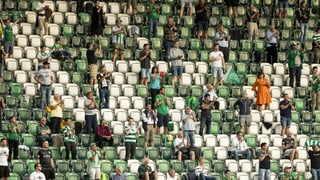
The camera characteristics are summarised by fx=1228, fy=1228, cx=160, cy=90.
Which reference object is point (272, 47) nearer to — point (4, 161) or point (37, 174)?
point (37, 174)

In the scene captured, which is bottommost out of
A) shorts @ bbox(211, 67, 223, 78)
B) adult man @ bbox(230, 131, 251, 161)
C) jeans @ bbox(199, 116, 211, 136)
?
adult man @ bbox(230, 131, 251, 161)

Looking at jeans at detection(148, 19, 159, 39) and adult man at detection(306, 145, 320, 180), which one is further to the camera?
jeans at detection(148, 19, 159, 39)

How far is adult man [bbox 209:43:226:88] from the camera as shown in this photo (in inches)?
1480

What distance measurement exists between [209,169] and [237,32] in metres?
6.44

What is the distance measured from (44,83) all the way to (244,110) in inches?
240

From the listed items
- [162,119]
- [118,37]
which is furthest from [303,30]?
[162,119]

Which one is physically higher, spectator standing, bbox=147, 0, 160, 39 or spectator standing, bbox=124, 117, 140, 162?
spectator standing, bbox=147, 0, 160, 39

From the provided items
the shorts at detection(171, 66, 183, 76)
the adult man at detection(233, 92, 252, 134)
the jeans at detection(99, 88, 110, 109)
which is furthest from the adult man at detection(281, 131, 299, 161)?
the jeans at detection(99, 88, 110, 109)

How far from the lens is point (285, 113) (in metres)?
36.9

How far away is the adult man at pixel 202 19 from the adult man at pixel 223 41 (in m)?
0.56

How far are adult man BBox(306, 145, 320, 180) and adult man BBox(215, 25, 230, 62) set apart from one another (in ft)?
15.3

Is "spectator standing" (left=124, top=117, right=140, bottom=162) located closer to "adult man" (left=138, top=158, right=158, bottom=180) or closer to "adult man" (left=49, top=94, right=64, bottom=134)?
"adult man" (left=138, top=158, right=158, bottom=180)

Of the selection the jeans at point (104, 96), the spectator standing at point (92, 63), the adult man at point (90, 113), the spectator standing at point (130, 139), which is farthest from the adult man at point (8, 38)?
the spectator standing at point (130, 139)

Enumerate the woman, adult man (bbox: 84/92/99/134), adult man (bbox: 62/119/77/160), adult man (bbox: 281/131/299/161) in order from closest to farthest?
adult man (bbox: 62/119/77/160) → adult man (bbox: 84/92/99/134) → adult man (bbox: 281/131/299/161) → the woman
